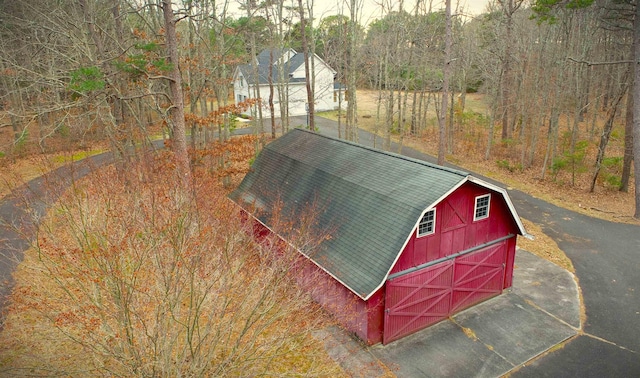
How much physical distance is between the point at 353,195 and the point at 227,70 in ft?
71.1

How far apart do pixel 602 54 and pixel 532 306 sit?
32.5 metres

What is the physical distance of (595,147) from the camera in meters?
31.7

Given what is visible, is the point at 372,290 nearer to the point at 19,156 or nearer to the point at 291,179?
the point at 291,179

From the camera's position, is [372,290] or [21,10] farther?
[21,10]

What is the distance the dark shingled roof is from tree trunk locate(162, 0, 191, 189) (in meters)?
3.30

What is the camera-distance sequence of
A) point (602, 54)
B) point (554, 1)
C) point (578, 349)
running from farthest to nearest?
1. point (602, 54)
2. point (554, 1)
3. point (578, 349)

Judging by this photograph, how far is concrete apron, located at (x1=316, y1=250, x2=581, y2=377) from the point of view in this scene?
11.3m

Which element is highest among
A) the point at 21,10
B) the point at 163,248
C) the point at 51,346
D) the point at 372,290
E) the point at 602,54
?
the point at 21,10

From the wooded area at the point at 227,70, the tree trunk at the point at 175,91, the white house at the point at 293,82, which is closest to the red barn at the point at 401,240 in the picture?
the tree trunk at the point at 175,91

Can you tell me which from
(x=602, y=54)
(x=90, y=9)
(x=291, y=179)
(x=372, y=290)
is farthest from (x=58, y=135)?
(x=602, y=54)

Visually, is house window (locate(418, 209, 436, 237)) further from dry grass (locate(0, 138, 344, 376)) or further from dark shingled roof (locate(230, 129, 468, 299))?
dry grass (locate(0, 138, 344, 376))

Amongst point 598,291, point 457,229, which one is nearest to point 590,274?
point 598,291

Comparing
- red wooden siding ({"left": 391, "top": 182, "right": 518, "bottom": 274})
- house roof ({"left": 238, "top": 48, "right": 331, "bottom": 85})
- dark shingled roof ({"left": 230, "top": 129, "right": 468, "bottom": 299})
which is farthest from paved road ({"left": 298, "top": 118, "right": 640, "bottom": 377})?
house roof ({"left": 238, "top": 48, "right": 331, "bottom": 85})

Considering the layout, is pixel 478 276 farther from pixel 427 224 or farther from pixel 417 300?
pixel 427 224
